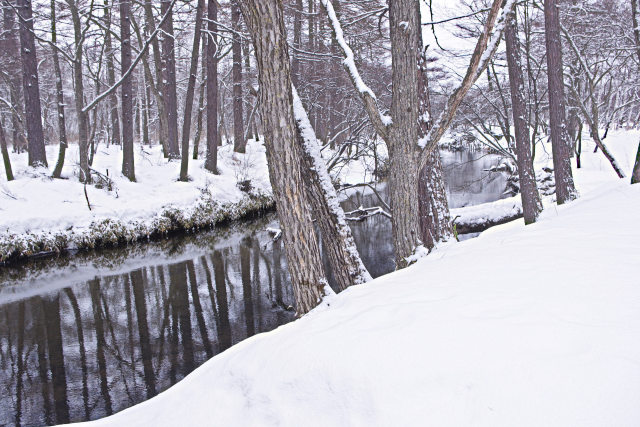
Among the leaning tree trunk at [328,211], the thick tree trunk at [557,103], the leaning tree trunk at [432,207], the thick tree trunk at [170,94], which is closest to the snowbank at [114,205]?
the thick tree trunk at [170,94]

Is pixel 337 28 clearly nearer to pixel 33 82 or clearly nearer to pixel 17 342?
pixel 17 342

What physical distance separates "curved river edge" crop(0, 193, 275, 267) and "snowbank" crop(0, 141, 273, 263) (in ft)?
0.07

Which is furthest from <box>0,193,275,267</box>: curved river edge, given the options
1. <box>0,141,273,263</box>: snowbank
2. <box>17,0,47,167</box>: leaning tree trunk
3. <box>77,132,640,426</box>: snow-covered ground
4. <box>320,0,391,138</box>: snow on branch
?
<box>320,0,391,138</box>: snow on branch

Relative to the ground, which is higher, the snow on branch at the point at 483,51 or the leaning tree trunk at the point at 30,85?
the leaning tree trunk at the point at 30,85

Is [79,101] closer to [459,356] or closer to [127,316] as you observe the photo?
[127,316]

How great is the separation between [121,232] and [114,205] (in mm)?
1043

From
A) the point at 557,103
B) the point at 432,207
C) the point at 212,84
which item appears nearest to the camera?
the point at 432,207

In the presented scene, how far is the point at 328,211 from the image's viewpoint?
16.8ft

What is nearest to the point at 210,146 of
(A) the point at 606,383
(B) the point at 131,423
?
(B) the point at 131,423

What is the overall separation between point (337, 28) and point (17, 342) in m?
6.67

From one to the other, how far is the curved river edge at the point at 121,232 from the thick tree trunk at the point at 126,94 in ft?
8.35

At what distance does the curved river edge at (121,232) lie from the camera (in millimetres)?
10930

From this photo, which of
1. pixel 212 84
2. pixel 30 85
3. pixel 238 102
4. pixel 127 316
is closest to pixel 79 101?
pixel 30 85

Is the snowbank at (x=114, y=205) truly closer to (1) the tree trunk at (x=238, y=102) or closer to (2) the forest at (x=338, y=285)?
(2) the forest at (x=338, y=285)
